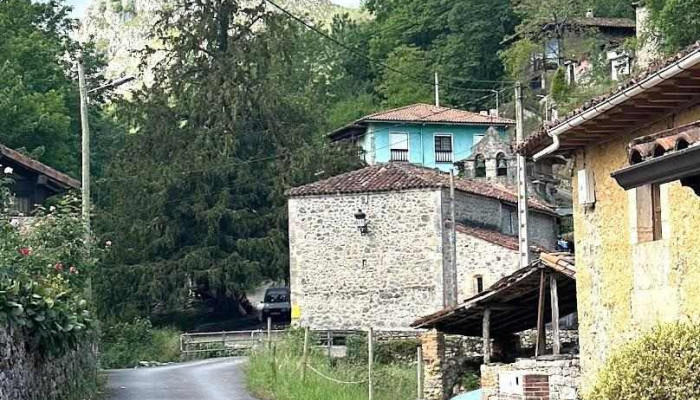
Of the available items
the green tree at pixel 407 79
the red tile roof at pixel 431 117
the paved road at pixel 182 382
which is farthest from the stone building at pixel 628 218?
the green tree at pixel 407 79

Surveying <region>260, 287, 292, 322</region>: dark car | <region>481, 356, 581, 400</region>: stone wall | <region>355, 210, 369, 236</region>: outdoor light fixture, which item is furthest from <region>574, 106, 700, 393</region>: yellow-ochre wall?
<region>260, 287, 292, 322</region>: dark car

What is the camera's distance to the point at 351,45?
82625 millimetres

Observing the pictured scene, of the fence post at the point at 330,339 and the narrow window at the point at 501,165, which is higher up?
the narrow window at the point at 501,165

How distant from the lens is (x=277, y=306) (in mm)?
48281

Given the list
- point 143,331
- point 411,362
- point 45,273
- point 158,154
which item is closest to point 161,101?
point 158,154

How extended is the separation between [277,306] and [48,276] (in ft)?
90.3

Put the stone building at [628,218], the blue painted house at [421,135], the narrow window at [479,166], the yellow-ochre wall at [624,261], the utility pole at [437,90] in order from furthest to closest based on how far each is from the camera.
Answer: the utility pole at [437,90], the blue painted house at [421,135], the narrow window at [479,166], the yellow-ochre wall at [624,261], the stone building at [628,218]

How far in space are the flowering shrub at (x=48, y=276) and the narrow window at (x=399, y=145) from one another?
33022 mm

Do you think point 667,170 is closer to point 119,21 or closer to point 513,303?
point 513,303

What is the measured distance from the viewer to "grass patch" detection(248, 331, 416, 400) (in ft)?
78.5

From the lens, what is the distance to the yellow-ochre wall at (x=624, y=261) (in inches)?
511

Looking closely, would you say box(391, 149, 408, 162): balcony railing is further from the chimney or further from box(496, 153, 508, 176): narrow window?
the chimney

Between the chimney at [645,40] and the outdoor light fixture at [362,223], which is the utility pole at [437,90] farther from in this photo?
the outdoor light fixture at [362,223]

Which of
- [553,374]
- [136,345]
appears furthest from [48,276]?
[136,345]
